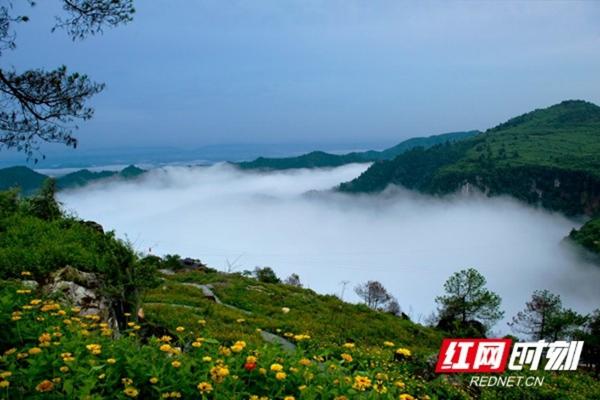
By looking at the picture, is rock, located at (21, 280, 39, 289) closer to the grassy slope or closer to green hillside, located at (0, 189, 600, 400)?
green hillside, located at (0, 189, 600, 400)

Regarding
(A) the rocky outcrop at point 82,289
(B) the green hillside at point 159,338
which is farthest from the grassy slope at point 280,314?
(A) the rocky outcrop at point 82,289

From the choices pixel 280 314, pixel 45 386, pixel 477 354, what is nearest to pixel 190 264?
pixel 280 314

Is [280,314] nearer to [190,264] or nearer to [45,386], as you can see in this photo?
[45,386]

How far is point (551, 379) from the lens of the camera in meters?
14.8

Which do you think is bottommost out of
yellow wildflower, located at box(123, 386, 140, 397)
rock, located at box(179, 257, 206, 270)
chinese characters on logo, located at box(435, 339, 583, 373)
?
rock, located at box(179, 257, 206, 270)

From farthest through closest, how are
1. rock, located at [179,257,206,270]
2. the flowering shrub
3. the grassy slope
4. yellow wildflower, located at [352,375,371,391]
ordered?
rock, located at [179,257,206,270], the grassy slope, yellow wildflower, located at [352,375,371,391], the flowering shrub

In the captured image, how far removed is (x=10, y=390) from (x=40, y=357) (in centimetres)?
40

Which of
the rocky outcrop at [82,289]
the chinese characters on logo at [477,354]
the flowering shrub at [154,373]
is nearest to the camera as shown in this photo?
the flowering shrub at [154,373]

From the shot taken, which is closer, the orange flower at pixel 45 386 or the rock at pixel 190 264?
the orange flower at pixel 45 386

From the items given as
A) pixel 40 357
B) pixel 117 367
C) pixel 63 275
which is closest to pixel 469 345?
pixel 117 367

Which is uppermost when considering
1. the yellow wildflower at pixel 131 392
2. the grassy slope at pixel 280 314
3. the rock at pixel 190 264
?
the yellow wildflower at pixel 131 392

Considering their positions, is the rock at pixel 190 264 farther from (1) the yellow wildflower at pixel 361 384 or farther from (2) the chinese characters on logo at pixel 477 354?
(1) the yellow wildflower at pixel 361 384

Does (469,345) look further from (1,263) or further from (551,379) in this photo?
(1,263)

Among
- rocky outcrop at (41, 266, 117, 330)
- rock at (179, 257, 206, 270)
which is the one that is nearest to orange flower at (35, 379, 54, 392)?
rocky outcrop at (41, 266, 117, 330)
